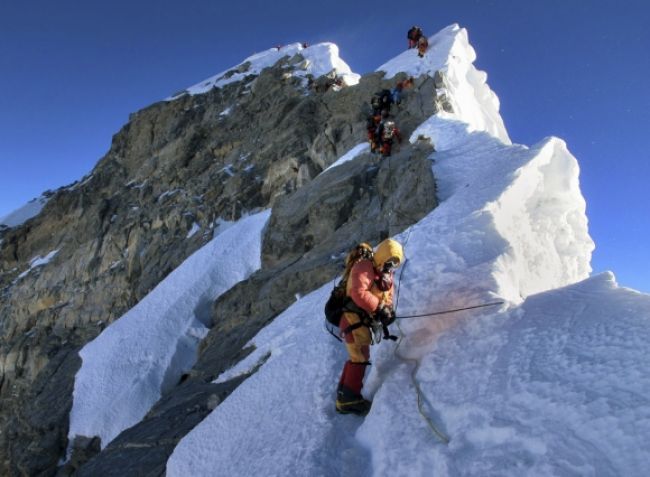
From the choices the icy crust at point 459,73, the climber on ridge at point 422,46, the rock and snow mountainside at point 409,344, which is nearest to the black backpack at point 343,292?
the rock and snow mountainside at point 409,344

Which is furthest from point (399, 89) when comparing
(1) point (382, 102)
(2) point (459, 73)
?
(2) point (459, 73)

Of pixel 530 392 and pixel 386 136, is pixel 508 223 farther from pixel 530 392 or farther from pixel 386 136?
pixel 386 136

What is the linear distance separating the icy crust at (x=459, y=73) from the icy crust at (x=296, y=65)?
6040mm

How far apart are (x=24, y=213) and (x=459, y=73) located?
49.1m

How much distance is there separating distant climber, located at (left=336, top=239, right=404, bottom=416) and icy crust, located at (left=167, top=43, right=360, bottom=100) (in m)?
26.7

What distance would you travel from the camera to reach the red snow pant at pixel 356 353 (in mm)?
5238

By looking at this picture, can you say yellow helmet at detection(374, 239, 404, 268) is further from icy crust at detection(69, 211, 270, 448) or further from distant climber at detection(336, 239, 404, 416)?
icy crust at detection(69, 211, 270, 448)

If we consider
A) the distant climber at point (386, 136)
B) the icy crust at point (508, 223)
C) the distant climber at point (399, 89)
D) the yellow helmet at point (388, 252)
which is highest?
the distant climber at point (399, 89)

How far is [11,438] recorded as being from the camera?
55.1 feet

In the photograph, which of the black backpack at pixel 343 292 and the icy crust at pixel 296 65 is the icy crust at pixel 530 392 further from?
the icy crust at pixel 296 65

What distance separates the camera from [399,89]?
21031 mm

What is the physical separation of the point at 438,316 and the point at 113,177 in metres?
42.8

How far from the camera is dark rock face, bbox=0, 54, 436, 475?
12247mm

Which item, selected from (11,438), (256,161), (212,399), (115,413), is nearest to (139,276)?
(256,161)
